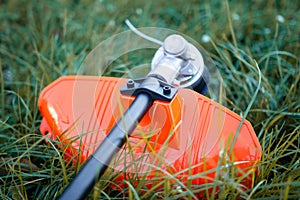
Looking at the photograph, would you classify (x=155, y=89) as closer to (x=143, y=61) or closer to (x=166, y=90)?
(x=166, y=90)

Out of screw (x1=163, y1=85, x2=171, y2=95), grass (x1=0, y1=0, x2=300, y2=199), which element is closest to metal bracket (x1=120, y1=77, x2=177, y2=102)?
screw (x1=163, y1=85, x2=171, y2=95)

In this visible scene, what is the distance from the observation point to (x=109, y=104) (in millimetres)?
1273

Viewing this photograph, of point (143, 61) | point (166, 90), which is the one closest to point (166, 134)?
point (166, 90)

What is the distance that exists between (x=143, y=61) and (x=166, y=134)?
741 millimetres

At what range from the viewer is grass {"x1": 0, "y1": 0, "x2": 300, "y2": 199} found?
121cm

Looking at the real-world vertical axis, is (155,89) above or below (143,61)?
below

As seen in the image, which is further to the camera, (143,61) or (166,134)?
(143,61)

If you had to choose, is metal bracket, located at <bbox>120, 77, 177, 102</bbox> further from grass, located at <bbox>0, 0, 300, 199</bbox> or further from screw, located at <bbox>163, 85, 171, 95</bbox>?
grass, located at <bbox>0, 0, 300, 199</bbox>

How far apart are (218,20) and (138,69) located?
0.88 meters

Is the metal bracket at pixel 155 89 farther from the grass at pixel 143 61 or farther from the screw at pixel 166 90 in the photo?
the grass at pixel 143 61

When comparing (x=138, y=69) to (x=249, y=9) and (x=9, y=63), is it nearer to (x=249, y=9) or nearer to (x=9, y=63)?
(x=9, y=63)

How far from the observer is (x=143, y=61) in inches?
72.9

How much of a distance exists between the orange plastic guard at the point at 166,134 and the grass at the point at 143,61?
0.05 metres

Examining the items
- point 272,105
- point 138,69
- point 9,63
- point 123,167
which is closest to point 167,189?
point 123,167
